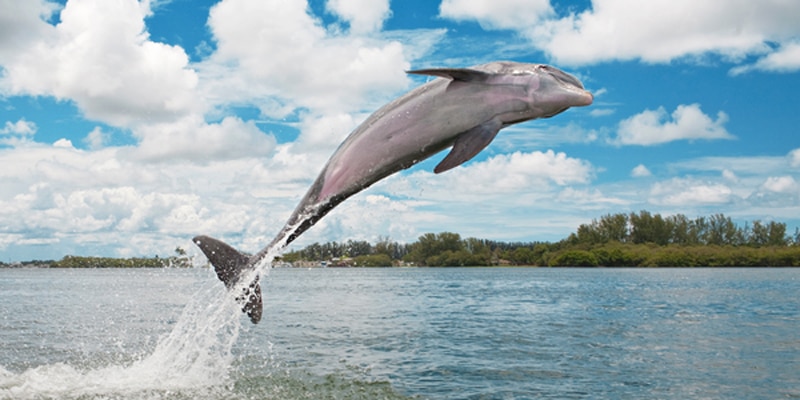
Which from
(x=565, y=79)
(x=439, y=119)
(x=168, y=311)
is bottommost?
(x=168, y=311)

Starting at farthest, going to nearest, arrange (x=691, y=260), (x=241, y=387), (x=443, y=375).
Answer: (x=691, y=260), (x=443, y=375), (x=241, y=387)

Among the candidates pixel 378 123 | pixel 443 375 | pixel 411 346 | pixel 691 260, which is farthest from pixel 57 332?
pixel 691 260

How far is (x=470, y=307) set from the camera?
42125 mm

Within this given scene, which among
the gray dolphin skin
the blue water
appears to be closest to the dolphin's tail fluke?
the blue water

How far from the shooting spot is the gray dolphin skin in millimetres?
6180

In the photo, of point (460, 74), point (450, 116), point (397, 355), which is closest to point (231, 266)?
point (450, 116)

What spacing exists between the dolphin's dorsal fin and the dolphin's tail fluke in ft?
13.4

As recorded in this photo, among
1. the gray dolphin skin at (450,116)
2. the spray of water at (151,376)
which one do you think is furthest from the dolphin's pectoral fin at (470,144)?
the spray of water at (151,376)

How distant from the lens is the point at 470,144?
6148 mm

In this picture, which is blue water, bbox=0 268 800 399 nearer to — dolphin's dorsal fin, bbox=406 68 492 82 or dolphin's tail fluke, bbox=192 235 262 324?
dolphin's tail fluke, bbox=192 235 262 324

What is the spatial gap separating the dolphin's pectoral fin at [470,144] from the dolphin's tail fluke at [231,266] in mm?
3675

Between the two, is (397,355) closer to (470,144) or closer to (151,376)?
(151,376)

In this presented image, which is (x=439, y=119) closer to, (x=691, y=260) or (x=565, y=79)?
(x=565, y=79)

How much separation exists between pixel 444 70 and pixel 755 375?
16.8 m
